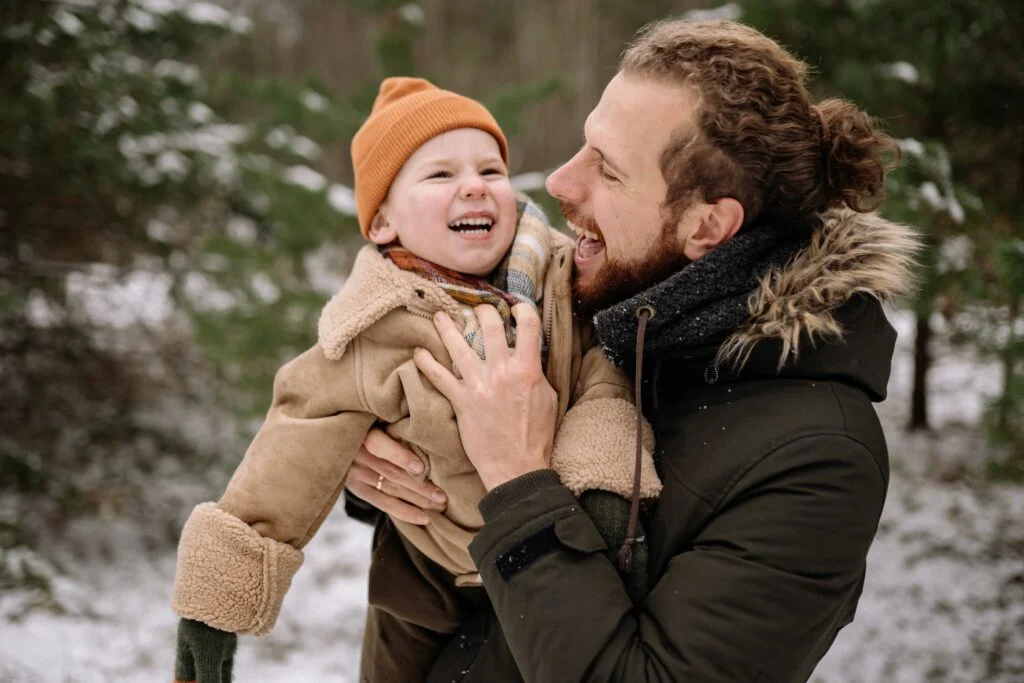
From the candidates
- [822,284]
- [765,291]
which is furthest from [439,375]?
[822,284]

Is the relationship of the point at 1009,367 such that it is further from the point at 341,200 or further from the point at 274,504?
the point at 341,200

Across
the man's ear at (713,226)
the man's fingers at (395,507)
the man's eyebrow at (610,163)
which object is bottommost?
the man's fingers at (395,507)

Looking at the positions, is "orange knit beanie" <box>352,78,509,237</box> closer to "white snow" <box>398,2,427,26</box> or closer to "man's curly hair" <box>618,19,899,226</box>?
"man's curly hair" <box>618,19,899,226</box>

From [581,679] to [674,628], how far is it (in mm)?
180

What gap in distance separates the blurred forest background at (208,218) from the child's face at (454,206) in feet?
6.82

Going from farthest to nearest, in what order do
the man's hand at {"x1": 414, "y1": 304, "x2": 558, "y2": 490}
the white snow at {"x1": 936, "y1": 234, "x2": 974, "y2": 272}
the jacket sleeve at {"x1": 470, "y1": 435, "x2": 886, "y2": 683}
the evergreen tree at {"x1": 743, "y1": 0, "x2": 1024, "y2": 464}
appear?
the white snow at {"x1": 936, "y1": 234, "x2": 974, "y2": 272}, the evergreen tree at {"x1": 743, "y1": 0, "x2": 1024, "y2": 464}, the man's hand at {"x1": 414, "y1": 304, "x2": 558, "y2": 490}, the jacket sleeve at {"x1": 470, "y1": 435, "x2": 886, "y2": 683}

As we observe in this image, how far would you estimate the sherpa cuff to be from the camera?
1683 millimetres

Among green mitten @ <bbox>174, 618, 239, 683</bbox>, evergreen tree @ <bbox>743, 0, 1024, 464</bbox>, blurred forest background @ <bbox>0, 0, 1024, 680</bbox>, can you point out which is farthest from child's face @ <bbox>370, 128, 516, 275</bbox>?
blurred forest background @ <bbox>0, 0, 1024, 680</bbox>

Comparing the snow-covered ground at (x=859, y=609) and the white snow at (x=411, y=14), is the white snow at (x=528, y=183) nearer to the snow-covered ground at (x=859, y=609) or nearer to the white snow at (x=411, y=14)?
the white snow at (x=411, y=14)

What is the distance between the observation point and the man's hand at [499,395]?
155 cm

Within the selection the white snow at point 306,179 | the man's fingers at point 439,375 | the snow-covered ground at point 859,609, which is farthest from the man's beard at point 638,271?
the white snow at point 306,179

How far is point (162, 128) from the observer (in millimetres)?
5793

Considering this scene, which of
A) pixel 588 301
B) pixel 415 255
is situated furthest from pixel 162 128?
pixel 588 301

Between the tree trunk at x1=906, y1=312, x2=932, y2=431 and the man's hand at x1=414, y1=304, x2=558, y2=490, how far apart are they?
6063mm
